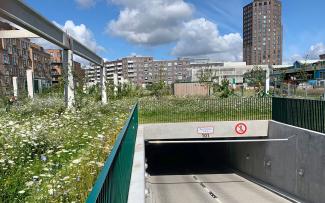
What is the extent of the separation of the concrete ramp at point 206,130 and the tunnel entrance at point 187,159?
4233 millimetres

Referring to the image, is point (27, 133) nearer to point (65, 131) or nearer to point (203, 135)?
point (65, 131)

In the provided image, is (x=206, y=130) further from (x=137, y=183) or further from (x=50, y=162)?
(x=50, y=162)

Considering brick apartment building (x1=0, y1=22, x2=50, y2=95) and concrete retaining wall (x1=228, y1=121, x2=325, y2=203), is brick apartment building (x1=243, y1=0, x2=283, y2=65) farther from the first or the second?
concrete retaining wall (x1=228, y1=121, x2=325, y2=203)

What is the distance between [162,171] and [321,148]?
44.0 ft

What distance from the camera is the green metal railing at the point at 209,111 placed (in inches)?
750

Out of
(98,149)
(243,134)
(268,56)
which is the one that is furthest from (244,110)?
(268,56)

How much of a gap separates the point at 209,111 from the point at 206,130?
2286 mm

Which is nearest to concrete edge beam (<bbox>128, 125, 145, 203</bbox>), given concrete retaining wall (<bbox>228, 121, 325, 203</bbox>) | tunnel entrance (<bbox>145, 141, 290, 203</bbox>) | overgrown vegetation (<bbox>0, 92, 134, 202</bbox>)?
overgrown vegetation (<bbox>0, 92, 134, 202</bbox>)

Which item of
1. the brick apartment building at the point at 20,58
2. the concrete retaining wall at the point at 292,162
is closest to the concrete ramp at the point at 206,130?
the concrete retaining wall at the point at 292,162

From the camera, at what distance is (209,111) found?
1981 centimetres

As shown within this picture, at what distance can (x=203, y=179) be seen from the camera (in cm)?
2017

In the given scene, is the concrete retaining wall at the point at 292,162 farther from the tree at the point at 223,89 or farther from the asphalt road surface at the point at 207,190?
the tree at the point at 223,89

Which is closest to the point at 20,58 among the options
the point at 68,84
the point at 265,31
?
the point at 68,84

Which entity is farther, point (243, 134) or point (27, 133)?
point (243, 134)
